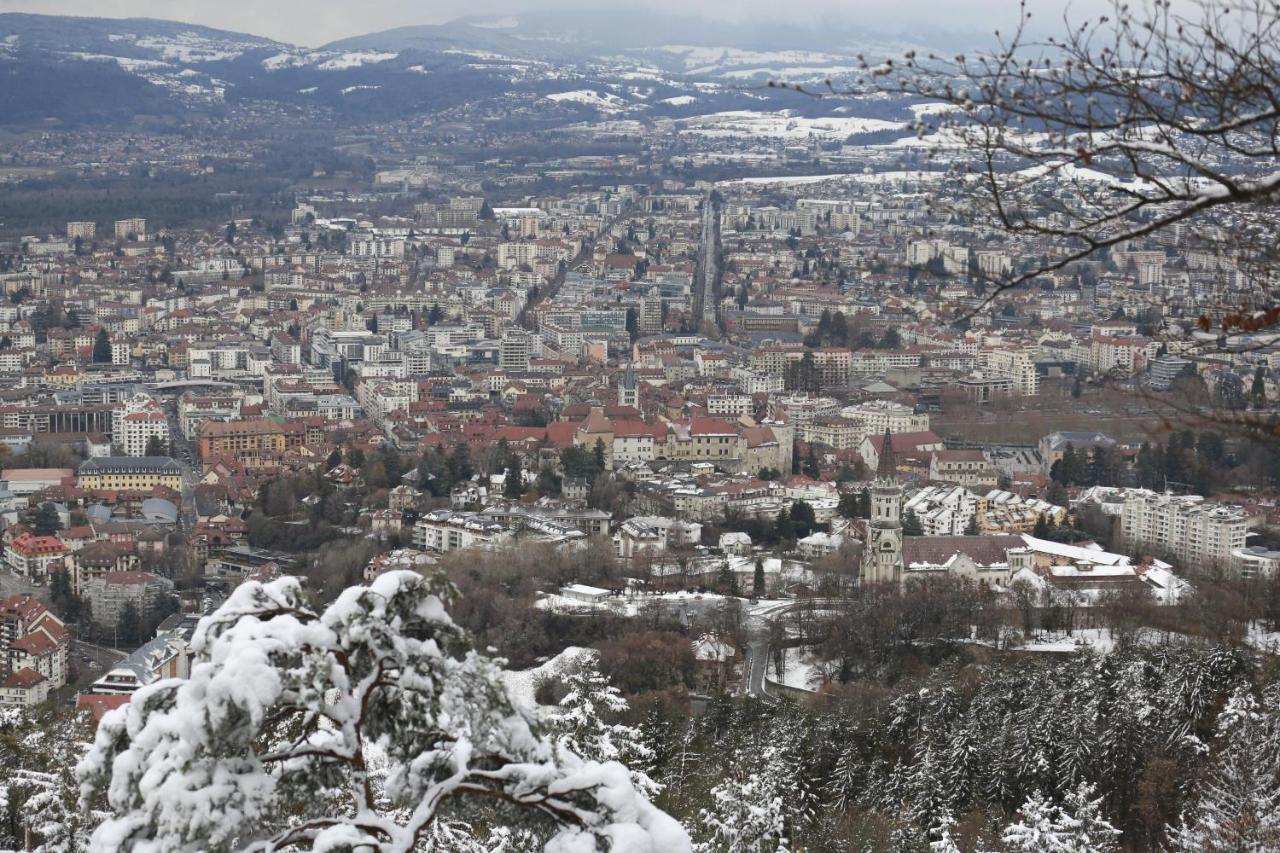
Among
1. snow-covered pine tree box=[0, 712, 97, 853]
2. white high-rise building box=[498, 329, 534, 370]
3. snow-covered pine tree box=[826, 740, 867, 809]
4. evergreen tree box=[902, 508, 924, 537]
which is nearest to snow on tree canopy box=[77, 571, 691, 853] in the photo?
snow-covered pine tree box=[0, 712, 97, 853]

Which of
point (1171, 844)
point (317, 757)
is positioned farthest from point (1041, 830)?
point (317, 757)

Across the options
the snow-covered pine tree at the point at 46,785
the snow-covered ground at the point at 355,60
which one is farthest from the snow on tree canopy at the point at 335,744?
the snow-covered ground at the point at 355,60

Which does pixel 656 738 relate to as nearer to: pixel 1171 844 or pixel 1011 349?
pixel 1171 844

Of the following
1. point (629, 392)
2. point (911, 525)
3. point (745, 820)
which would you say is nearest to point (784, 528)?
point (911, 525)

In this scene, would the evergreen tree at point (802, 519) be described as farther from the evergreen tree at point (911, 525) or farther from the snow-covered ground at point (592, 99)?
the snow-covered ground at point (592, 99)

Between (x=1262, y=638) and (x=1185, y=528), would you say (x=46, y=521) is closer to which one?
(x=1185, y=528)

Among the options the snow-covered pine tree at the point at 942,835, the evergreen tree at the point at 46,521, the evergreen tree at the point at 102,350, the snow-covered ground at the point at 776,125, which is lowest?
the evergreen tree at the point at 102,350
